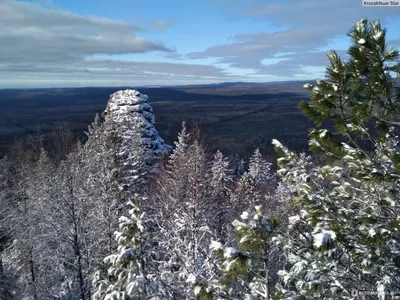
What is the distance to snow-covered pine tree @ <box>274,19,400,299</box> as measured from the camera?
432 cm

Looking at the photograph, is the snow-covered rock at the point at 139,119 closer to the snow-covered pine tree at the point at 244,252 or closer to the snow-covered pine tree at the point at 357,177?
the snow-covered pine tree at the point at 357,177

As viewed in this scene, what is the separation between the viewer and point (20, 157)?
24.5 m

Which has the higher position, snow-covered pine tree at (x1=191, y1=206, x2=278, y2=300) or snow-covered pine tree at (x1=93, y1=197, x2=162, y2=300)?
snow-covered pine tree at (x1=191, y1=206, x2=278, y2=300)

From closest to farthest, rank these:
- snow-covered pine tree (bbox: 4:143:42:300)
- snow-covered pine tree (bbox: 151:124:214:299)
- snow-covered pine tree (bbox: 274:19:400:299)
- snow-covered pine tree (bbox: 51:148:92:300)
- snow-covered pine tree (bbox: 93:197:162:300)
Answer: snow-covered pine tree (bbox: 274:19:400:299), snow-covered pine tree (bbox: 93:197:162:300), snow-covered pine tree (bbox: 151:124:214:299), snow-covered pine tree (bbox: 51:148:92:300), snow-covered pine tree (bbox: 4:143:42:300)

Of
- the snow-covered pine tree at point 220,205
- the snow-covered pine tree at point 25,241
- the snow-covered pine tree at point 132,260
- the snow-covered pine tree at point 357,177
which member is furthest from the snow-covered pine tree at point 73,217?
the snow-covered pine tree at point 357,177

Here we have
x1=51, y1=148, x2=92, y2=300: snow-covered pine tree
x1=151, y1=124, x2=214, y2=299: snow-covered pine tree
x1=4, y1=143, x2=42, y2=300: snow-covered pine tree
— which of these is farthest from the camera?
x1=4, y1=143, x2=42, y2=300: snow-covered pine tree

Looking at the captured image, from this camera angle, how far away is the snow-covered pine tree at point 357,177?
432cm

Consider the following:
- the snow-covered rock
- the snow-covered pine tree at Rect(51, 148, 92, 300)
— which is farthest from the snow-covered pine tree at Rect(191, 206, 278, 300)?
the snow-covered rock

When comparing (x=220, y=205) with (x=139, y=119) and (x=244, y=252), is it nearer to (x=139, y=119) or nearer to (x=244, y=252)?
(x=139, y=119)

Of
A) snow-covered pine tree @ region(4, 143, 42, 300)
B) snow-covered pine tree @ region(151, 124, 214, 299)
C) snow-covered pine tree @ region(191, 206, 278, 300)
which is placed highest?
snow-covered pine tree @ region(191, 206, 278, 300)

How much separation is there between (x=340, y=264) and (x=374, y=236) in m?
1.07

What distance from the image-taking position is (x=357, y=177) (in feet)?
18.6

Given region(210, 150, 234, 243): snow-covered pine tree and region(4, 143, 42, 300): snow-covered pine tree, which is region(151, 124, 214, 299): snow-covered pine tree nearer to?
region(210, 150, 234, 243): snow-covered pine tree

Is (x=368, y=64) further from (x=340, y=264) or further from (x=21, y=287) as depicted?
(x=21, y=287)
